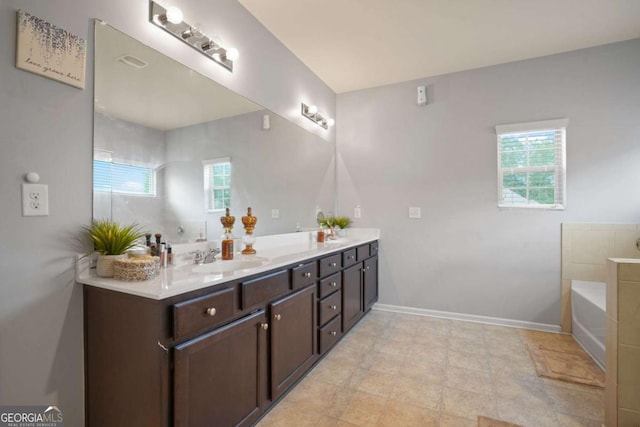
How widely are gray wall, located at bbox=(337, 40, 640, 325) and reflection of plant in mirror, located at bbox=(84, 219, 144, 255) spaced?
2.64 metres

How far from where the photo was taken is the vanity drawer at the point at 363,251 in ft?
9.60

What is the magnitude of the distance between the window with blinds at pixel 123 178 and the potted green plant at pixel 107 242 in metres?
0.17

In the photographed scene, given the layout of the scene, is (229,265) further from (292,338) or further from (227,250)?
(292,338)

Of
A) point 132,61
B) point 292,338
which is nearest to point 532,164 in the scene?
point 292,338

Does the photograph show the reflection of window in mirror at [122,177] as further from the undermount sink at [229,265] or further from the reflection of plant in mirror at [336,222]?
the reflection of plant in mirror at [336,222]

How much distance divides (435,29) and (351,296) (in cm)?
236

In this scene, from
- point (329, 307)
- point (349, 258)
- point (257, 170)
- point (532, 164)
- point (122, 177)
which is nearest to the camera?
point (122, 177)

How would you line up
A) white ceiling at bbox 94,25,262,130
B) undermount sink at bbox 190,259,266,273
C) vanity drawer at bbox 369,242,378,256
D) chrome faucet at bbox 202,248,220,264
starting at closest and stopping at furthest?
white ceiling at bbox 94,25,262,130, undermount sink at bbox 190,259,266,273, chrome faucet at bbox 202,248,220,264, vanity drawer at bbox 369,242,378,256

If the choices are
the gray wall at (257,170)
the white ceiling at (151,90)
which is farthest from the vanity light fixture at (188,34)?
the gray wall at (257,170)

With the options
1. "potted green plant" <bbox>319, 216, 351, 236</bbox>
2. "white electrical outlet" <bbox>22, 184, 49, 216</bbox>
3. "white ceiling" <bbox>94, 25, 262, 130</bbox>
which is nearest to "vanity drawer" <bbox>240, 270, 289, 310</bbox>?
"white electrical outlet" <bbox>22, 184, 49, 216</bbox>

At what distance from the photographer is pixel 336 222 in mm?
3432

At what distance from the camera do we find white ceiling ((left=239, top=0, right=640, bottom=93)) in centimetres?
219

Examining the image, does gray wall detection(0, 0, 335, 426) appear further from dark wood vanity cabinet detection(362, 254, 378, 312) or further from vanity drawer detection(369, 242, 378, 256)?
vanity drawer detection(369, 242, 378, 256)

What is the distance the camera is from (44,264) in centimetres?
121
